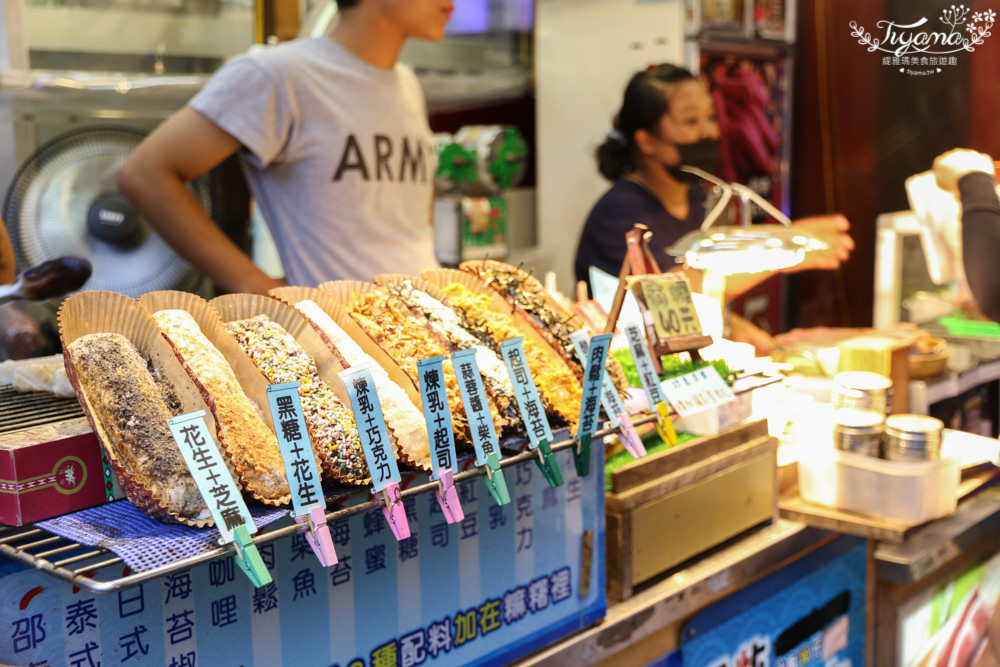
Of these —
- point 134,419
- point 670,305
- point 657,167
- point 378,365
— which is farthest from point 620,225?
point 134,419

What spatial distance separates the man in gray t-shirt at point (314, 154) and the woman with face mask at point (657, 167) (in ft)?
1.79

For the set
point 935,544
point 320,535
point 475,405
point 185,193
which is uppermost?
point 185,193

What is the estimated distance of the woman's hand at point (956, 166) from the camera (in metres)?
2.01

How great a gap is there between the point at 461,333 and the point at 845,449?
3.48ft

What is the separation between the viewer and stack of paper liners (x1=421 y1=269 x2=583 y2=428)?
137 centimetres

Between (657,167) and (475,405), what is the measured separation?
1716 millimetres

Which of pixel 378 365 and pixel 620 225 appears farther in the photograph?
pixel 620 225

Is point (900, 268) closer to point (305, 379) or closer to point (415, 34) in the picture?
point (415, 34)

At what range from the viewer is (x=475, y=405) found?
3.84 ft

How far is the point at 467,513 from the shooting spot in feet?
4.75

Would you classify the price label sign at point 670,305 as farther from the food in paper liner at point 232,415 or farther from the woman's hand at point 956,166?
the woman's hand at point 956,166

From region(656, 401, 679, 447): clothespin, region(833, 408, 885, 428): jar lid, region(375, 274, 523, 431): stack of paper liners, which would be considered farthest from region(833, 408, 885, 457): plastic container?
region(375, 274, 523, 431): stack of paper liners

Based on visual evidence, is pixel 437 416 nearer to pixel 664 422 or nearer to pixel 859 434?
pixel 664 422

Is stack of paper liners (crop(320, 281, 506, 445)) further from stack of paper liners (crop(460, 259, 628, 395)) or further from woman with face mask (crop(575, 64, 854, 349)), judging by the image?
woman with face mask (crop(575, 64, 854, 349))
